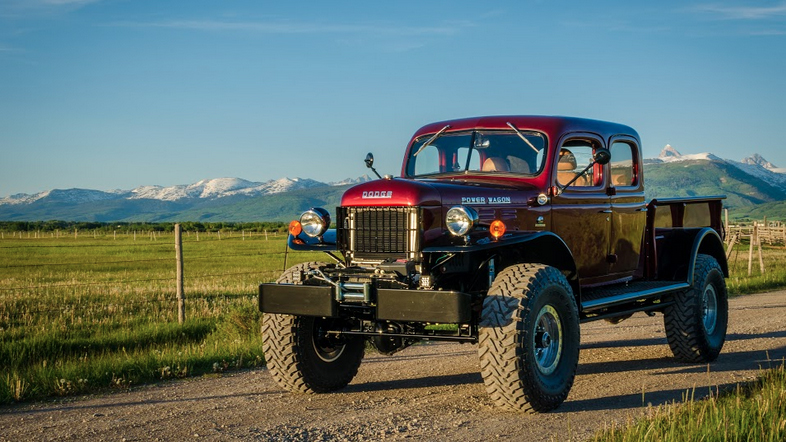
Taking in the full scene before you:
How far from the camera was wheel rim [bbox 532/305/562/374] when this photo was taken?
701cm

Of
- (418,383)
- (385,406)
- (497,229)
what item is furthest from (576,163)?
(385,406)

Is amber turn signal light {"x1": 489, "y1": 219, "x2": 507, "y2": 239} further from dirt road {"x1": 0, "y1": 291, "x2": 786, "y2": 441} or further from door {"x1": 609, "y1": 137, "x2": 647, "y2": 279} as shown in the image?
door {"x1": 609, "y1": 137, "x2": 647, "y2": 279}

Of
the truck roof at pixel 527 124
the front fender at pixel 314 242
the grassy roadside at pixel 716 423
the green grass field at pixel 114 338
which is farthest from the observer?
the truck roof at pixel 527 124

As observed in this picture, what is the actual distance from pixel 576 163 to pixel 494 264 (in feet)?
6.18

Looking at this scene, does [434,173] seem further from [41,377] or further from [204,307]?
[204,307]

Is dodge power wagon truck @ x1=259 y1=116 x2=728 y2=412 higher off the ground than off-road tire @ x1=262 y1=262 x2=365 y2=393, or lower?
higher

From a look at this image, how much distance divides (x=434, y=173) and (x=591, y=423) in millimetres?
3249

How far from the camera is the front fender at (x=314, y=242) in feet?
24.8

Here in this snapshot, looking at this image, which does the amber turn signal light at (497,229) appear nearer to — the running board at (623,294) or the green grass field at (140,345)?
the running board at (623,294)

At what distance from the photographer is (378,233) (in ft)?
23.4

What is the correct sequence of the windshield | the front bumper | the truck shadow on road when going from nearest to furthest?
the front bumper → the truck shadow on road → the windshield

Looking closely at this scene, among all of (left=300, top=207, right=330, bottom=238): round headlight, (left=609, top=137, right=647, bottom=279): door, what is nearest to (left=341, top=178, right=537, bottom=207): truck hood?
(left=300, top=207, right=330, bottom=238): round headlight

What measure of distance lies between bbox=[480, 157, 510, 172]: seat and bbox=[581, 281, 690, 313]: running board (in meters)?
1.51

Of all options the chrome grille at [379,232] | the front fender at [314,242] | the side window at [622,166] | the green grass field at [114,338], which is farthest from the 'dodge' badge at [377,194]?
the side window at [622,166]
